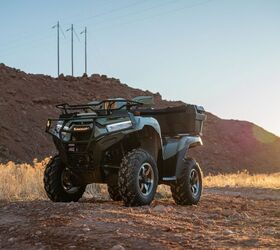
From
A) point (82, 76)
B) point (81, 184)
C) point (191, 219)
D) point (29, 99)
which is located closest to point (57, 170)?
point (81, 184)

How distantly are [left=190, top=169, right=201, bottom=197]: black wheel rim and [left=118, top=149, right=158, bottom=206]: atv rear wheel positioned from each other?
175cm

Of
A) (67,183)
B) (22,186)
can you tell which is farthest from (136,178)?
(22,186)

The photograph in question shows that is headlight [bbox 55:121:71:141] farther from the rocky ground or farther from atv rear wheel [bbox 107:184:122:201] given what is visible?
atv rear wheel [bbox 107:184:122:201]

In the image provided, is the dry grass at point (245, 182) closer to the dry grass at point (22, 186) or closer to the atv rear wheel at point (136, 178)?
the dry grass at point (22, 186)

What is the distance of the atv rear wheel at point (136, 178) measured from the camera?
8.66 meters

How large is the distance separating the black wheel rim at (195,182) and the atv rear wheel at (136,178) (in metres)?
1.75

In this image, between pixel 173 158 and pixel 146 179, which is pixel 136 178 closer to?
pixel 146 179

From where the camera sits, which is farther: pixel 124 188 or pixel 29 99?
pixel 29 99

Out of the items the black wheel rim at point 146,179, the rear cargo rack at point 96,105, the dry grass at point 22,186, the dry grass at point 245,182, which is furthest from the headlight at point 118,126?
the dry grass at point 245,182

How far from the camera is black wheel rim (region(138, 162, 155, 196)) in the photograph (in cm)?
901

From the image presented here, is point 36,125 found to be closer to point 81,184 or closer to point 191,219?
point 81,184

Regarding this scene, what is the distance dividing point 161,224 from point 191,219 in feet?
2.96

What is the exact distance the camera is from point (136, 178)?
8695 millimetres

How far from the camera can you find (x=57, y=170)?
9.98 metres
